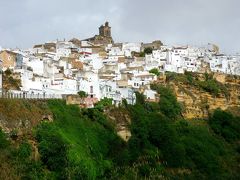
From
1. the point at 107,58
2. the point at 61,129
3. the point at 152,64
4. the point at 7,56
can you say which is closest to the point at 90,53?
the point at 107,58

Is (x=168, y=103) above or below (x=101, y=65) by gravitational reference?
below

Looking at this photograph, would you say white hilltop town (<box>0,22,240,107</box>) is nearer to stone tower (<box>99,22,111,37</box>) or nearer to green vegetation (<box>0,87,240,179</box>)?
stone tower (<box>99,22,111,37</box>)

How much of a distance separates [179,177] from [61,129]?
43.7 ft

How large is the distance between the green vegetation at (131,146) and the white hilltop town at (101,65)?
2.67 m

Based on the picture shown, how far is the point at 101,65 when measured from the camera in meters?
72.6

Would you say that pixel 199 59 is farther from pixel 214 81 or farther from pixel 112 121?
pixel 112 121

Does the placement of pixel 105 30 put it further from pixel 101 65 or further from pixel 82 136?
pixel 82 136

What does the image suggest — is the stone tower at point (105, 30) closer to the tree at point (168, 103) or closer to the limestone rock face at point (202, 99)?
the limestone rock face at point (202, 99)

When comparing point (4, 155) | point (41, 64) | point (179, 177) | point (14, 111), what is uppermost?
point (41, 64)

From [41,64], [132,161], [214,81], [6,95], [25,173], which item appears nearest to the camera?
[25,173]

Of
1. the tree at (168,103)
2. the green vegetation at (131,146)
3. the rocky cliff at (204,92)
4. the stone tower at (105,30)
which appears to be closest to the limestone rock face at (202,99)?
the rocky cliff at (204,92)

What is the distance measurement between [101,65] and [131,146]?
2445 cm

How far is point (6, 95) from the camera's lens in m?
43.2

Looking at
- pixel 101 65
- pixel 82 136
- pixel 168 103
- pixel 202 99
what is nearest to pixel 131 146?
pixel 82 136
